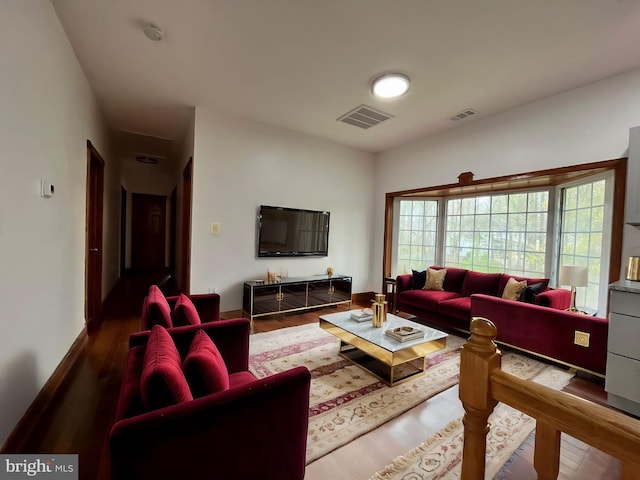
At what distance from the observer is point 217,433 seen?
1000 millimetres

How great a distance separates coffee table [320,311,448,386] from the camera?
2.24 m

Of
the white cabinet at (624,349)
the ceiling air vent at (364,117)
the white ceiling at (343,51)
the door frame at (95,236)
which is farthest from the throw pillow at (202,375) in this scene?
the ceiling air vent at (364,117)

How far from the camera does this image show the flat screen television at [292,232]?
414cm

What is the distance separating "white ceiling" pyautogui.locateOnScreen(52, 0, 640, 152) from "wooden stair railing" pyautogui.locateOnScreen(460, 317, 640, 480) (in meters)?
2.25

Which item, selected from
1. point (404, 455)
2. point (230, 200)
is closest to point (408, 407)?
point (404, 455)

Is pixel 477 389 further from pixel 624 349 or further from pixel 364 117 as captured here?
pixel 364 117

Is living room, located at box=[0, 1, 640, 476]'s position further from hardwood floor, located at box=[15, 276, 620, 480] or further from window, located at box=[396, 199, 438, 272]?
window, located at box=[396, 199, 438, 272]

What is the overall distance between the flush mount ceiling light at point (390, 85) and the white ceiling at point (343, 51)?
0.09 m

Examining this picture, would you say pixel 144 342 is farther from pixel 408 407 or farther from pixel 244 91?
pixel 244 91

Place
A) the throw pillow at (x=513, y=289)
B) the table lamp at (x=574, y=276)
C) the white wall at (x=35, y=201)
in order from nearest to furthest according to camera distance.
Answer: the white wall at (x=35, y=201), the table lamp at (x=574, y=276), the throw pillow at (x=513, y=289)

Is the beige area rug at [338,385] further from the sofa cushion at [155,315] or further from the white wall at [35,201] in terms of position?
the white wall at [35,201]

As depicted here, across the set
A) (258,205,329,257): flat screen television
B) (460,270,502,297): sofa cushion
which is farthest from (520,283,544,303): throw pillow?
(258,205,329,257): flat screen television

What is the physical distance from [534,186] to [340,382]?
3715 millimetres

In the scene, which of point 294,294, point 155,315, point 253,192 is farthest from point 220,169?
point 155,315
